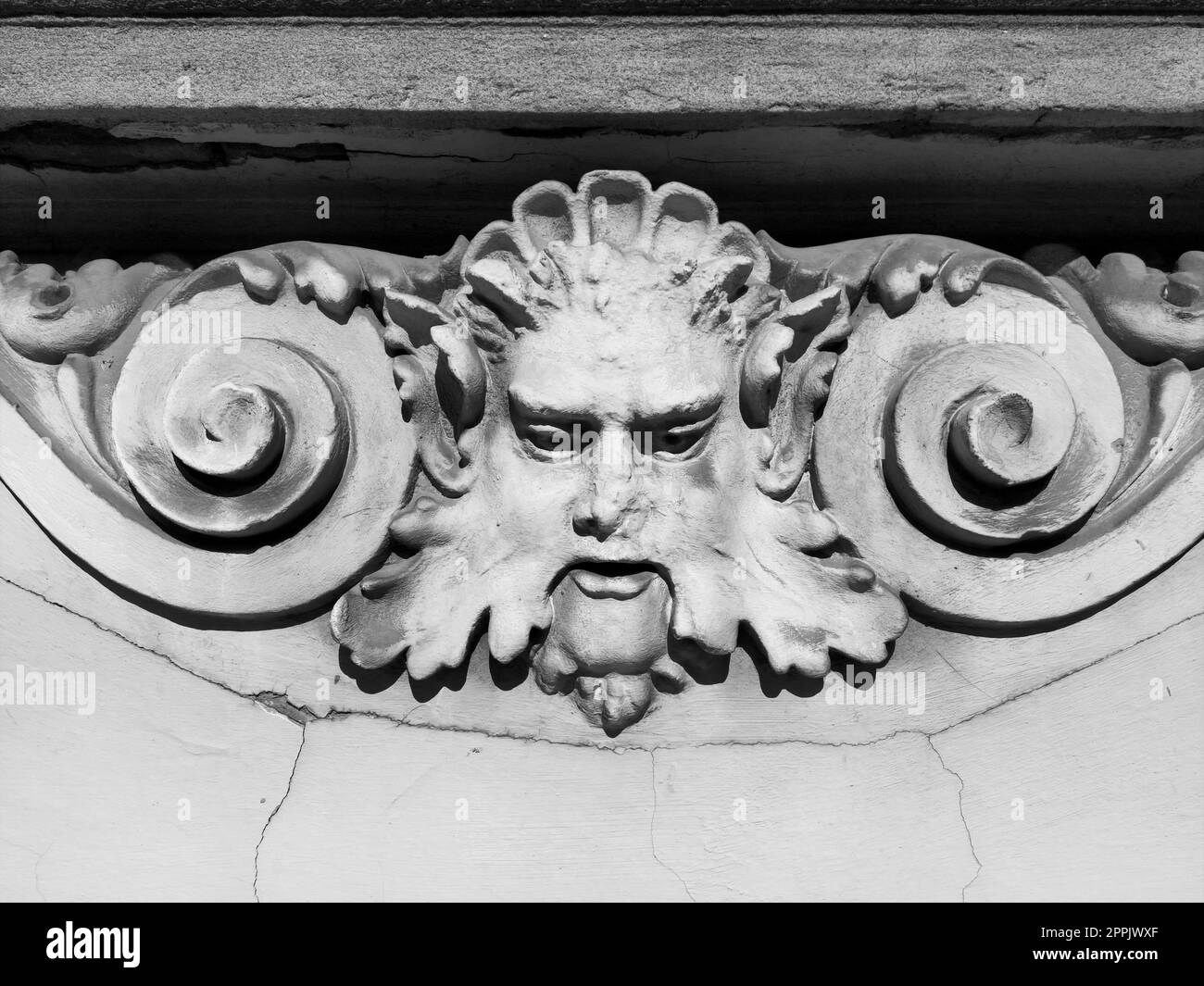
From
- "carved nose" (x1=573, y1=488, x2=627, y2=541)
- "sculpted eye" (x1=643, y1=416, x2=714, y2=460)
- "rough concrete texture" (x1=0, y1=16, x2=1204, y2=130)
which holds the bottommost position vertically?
"carved nose" (x1=573, y1=488, x2=627, y2=541)

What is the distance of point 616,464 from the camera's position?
1.26 metres

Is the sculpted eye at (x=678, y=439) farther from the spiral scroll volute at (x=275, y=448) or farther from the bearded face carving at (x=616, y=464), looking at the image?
the spiral scroll volute at (x=275, y=448)

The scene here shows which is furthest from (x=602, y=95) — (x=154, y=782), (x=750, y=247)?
(x=154, y=782)

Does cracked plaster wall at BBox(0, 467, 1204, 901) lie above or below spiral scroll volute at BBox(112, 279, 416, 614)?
below

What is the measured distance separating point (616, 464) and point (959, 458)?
0.48m

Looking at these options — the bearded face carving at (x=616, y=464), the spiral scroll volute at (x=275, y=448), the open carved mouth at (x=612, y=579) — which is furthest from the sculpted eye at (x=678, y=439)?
the spiral scroll volute at (x=275, y=448)

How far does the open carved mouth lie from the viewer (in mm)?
1287

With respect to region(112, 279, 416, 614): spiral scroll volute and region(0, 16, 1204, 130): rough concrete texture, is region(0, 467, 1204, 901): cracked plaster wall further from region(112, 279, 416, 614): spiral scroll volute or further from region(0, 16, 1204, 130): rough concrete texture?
region(0, 16, 1204, 130): rough concrete texture

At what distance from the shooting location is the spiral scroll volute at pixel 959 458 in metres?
1.34

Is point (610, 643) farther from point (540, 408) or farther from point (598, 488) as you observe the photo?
point (540, 408)

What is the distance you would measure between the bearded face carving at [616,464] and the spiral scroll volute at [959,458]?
0.05 m

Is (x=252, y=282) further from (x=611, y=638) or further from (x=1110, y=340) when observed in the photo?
(x=1110, y=340)

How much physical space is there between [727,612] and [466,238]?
652 millimetres

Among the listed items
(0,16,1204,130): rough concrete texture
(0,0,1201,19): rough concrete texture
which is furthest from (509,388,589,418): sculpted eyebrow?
(0,0,1201,19): rough concrete texture
